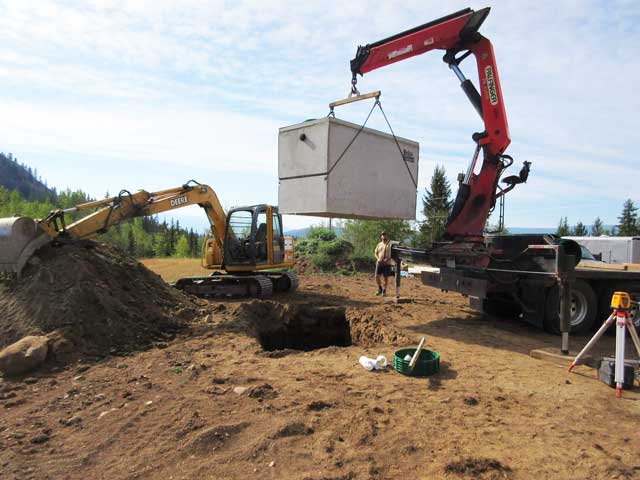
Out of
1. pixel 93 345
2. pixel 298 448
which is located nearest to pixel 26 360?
pixel 93 345

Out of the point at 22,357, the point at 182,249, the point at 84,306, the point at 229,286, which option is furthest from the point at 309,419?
the point at 182,249


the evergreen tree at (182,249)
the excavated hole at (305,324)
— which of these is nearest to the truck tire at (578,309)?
the excavated hole at (305,324)

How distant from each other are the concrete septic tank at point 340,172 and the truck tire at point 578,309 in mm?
2857

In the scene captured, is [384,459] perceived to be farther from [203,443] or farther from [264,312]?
[264,312]

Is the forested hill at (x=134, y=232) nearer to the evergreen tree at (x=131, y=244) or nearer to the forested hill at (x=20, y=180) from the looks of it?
the evergreen tree at (x=131, y=244)

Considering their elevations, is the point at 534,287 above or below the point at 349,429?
above

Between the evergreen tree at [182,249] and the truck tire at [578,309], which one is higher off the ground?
the truck tire at [578,309]

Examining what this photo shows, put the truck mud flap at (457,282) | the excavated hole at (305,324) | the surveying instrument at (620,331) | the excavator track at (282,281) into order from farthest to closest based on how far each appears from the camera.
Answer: the excavator track at (282,281) → the excavated hole at (305,324) → the truck mud flap at (457,282) → the surveying instrument at (620,331)

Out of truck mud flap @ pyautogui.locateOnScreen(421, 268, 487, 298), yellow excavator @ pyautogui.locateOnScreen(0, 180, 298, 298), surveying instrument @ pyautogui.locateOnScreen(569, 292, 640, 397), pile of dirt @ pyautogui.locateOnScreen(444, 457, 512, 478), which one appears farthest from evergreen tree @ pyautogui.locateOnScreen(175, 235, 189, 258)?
pile of dirt @ pyautogui.locateOnScreen(444, 457, 512, 478)

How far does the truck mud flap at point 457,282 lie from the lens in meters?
7.12

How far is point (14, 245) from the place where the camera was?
23.1 feet

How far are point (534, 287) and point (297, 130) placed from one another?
4.67m

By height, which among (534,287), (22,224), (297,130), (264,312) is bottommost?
(264,312)

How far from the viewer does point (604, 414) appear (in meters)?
3.97
